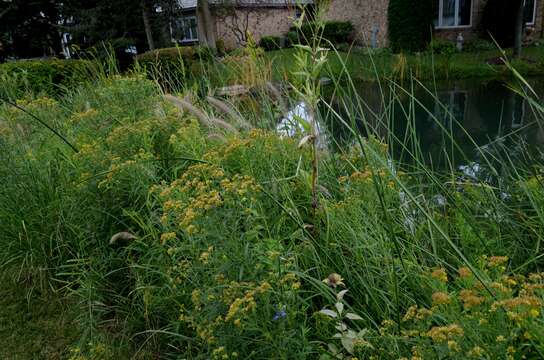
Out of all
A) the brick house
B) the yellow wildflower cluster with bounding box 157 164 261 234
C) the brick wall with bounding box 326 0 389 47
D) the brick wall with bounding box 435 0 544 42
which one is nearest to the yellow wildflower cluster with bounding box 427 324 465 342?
the yellow wildflower cluster with bounding box 157 164 261 234

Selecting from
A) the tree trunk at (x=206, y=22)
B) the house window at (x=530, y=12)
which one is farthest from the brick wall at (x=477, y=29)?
the tree trunk at (x=206, y=22)

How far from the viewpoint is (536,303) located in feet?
3.36

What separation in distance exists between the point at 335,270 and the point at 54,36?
77.3 feet

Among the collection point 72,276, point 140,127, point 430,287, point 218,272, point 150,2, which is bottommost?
point 72,276

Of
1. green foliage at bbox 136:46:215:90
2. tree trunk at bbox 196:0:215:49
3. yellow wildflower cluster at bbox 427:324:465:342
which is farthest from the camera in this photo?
tree trunk at bbox 196:0:215:49

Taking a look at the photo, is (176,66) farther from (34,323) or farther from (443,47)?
(443,47)

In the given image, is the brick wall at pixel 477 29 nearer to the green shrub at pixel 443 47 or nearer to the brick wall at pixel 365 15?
the green shrub at pixel 443 47

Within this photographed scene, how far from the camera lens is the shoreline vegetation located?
52.5 inches

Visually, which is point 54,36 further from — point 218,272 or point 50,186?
point 218,272

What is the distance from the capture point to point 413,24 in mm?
16922

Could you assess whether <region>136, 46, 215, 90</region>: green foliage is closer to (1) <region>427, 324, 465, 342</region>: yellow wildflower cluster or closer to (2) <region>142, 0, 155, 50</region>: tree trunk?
(1) <region>427, 324, 465, 342</region>: yellow wildflower cluster

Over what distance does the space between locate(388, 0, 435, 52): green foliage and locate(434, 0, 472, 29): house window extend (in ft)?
4.79

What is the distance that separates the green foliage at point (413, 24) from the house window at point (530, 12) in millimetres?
3834

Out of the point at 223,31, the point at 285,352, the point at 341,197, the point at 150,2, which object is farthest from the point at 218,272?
the point at 223,31
